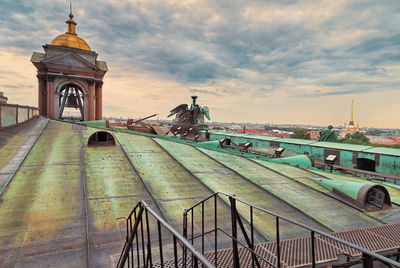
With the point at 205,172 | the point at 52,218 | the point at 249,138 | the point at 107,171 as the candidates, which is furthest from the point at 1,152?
the point at 249,138

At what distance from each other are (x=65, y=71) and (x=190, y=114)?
2426 centimetres

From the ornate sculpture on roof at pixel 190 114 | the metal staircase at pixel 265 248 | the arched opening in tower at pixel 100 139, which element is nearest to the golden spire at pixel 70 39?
the ornate sculpture on roof at pixel 190 114

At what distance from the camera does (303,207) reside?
33.0ft

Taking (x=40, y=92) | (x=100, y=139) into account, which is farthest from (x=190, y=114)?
(x=100, y=139)

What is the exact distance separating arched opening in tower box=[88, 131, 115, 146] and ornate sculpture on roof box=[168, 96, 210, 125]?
1247 inches

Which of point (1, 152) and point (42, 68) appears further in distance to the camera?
point (42, 68)

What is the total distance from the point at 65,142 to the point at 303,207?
16.9 metres

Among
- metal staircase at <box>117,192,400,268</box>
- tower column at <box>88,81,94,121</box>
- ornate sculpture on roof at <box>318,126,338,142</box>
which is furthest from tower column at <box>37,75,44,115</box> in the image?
ornate sculpture on roof at <box>318,126,338,142</box>

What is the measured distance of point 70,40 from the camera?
131ft

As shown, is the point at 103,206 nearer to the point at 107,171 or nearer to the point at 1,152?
the point at 107,171

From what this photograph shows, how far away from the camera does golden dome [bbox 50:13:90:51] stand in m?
39.4

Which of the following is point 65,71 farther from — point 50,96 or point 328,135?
point 328,135

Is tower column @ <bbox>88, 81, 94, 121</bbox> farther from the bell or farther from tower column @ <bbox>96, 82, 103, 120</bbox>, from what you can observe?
the bell

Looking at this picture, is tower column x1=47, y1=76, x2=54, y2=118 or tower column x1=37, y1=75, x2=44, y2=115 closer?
tower column x1=47, y1=76, x2=54, y2=118
